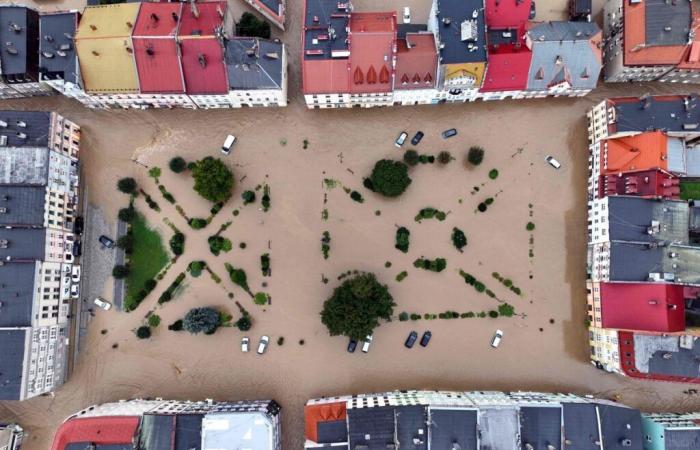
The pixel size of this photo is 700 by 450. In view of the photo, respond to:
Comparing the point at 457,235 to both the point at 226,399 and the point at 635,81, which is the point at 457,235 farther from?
the point at 226,399

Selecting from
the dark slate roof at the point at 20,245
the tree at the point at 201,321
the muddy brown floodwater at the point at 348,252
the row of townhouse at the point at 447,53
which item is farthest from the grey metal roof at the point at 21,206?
the row of townhouse at the point at 447,53

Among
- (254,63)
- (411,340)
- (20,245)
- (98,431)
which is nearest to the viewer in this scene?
(98,431)

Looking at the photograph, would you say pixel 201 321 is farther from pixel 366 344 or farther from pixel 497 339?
pixel 497 339

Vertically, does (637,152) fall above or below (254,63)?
below

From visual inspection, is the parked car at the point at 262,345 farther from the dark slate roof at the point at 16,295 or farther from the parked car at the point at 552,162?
the parked car at the point at 552,162

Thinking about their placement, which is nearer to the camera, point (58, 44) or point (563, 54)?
point (58, 44)

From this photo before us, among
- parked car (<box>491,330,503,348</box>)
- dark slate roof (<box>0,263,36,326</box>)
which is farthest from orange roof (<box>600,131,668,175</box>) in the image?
dark slate roof (<box>0,263,36,326</box>)

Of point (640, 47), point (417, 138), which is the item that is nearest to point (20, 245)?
point (417, 138)
